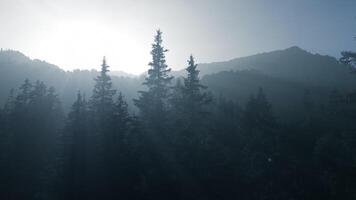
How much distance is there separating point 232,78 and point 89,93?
51.5 metres

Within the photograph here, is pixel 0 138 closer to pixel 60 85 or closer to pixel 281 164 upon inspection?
pixel 281 164

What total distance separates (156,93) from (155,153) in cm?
873

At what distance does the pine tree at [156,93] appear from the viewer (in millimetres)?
44312

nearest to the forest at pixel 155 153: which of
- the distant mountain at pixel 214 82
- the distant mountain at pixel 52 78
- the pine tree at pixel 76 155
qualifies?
the pine tree at pixel 76 155

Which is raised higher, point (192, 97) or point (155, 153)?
point (192, 97)

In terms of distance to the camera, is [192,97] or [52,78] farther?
[52,78]

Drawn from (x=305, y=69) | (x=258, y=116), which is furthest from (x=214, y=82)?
(x=258, y=116)

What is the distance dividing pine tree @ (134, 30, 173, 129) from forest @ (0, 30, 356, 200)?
0.12m

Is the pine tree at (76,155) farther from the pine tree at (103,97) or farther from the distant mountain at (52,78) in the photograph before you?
the distant mountain at (52,78)

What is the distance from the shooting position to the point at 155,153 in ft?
133

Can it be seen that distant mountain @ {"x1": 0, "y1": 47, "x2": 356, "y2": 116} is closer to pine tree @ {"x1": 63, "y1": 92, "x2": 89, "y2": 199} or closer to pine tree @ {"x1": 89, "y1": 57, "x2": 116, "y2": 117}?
pine tree @ {"x1": 89, "y1": 57, "x2": 116, "y2": 117}

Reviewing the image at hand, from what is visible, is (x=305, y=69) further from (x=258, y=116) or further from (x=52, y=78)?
(x=258, y=116)

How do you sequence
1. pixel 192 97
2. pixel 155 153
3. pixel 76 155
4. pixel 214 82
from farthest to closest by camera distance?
pixel 214 82
pixel 192 97
pixel 155 153
pixel 76 155

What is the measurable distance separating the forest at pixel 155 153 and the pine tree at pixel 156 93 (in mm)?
118
